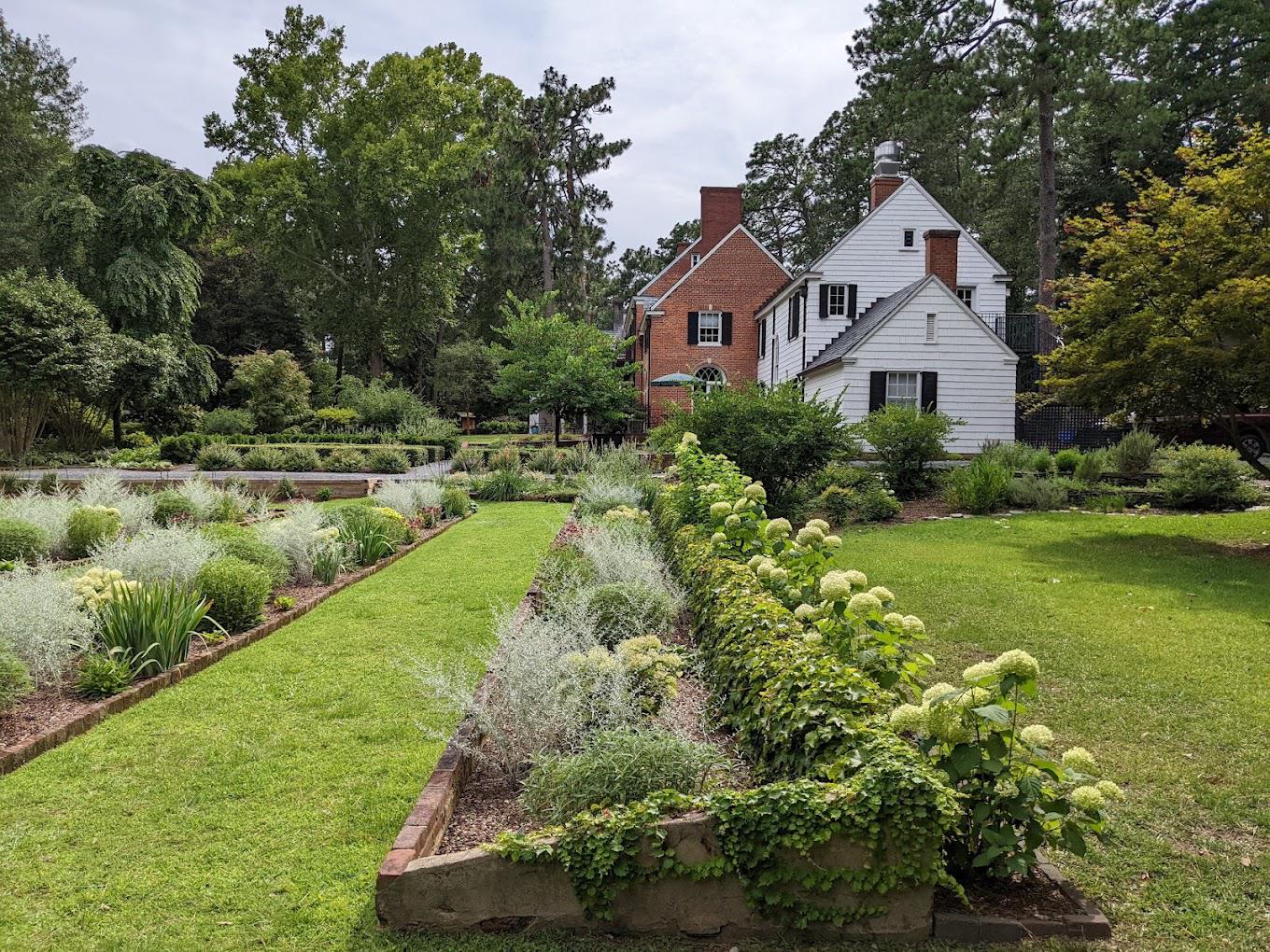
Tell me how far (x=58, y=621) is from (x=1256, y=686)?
7573 mm

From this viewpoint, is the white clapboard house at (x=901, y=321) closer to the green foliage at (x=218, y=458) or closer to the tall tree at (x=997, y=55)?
the tall tree at (x=997, y=55)

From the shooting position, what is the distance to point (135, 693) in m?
4.74

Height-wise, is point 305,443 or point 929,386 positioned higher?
point 929,386

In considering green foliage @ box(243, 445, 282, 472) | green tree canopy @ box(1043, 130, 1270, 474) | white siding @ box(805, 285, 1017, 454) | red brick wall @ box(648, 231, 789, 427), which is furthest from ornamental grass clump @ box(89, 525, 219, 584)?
red brick wall @ box(648, 231, 789, 427)

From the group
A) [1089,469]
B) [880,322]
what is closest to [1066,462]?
[1089,469]

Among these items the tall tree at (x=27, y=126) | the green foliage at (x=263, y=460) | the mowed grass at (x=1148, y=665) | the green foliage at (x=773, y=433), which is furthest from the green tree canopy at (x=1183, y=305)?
the tall tree at (x=27, y=126)

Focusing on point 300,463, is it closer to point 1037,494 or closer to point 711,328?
point 711,328

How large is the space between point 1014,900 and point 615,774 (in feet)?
4.70

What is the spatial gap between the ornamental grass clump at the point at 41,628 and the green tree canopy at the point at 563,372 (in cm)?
1969

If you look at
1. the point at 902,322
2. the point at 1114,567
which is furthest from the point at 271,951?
the point at 902,322

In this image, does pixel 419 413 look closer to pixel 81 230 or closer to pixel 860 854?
pixel 81 230

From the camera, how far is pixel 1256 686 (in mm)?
5059

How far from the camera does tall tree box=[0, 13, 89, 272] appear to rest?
30938mm

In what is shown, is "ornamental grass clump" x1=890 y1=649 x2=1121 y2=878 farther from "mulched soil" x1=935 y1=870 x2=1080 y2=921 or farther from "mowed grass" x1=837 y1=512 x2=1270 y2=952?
"mowed grass" x1=837 y1=512 x2=1270 y2=952
